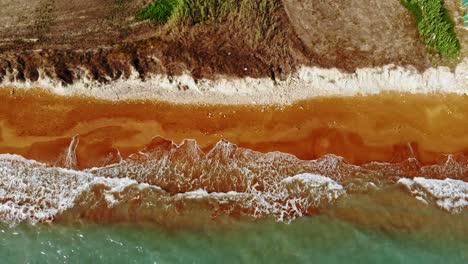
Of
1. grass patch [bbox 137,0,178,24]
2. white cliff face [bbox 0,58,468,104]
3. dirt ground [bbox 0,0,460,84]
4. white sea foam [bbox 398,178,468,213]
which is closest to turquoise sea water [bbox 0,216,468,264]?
white sea foam [bbox 398,178,468,213]

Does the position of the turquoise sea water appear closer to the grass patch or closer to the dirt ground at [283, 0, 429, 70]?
the dirt ground at [283, 0, 429, 70]

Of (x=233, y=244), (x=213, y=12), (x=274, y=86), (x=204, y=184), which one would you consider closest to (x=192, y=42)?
(x=213, y=12)

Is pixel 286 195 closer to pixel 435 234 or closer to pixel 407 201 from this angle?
pixel 407 201

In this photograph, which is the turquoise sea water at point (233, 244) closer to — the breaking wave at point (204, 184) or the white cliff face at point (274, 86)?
the breaking wave at point (204, 184)

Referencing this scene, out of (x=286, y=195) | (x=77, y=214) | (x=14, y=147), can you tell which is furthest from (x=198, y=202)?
(x=14, y=147)

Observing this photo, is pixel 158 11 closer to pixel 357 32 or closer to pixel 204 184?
pixel 204 184
